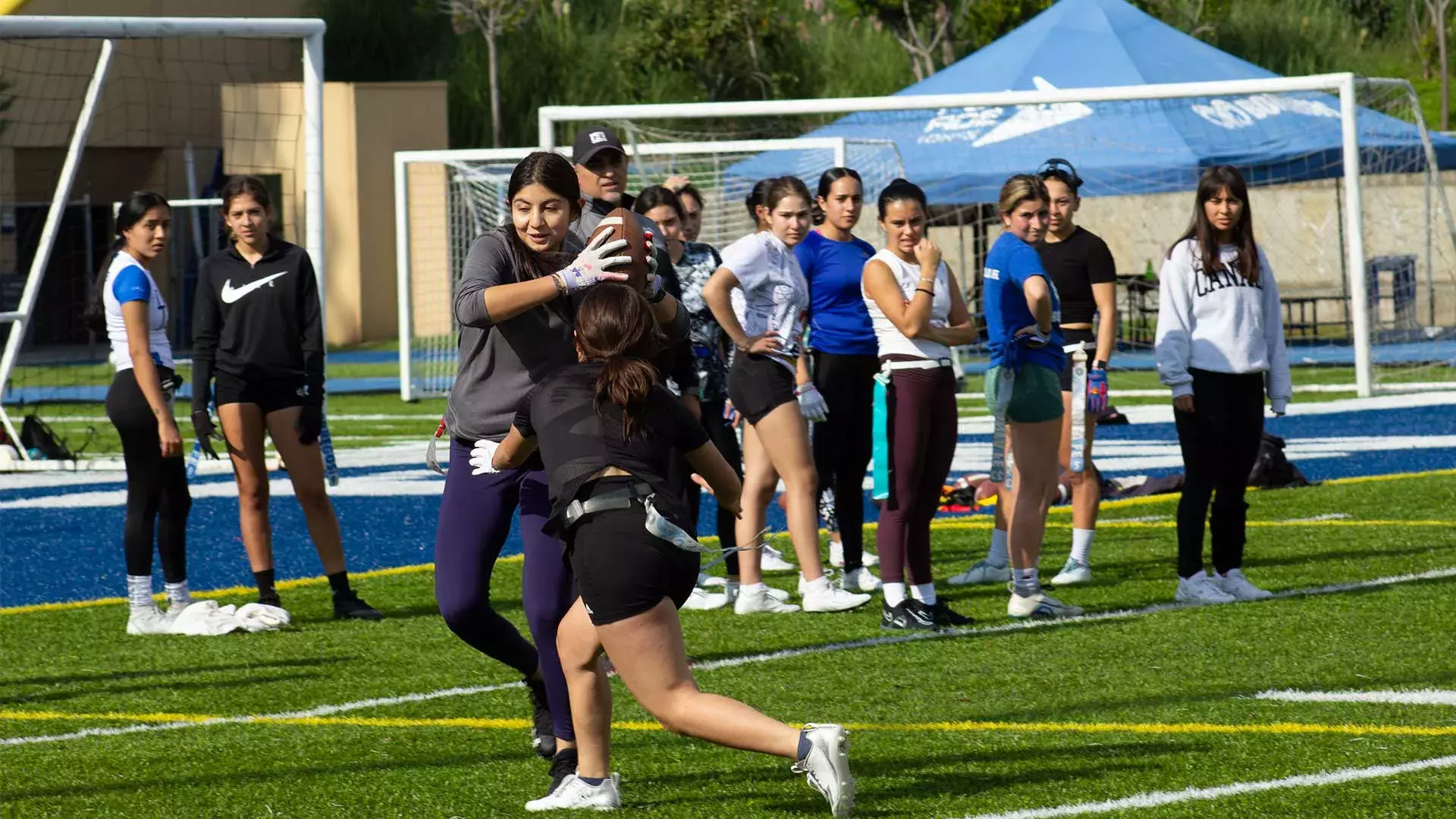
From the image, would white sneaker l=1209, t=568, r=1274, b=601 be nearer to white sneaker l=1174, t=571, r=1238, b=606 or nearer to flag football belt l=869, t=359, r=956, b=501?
white sneaker l=1174, t=571, r=1238, b=606

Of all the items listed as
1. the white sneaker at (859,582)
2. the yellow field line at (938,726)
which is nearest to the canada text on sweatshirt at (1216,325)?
the white sneaker at (859,582)

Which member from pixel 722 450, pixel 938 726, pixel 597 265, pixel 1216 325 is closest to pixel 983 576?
pixel 722 450

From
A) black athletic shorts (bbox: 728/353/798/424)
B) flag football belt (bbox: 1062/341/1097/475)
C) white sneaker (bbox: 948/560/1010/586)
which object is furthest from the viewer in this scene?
white sneaker (bbox: 948/560/1010/586)

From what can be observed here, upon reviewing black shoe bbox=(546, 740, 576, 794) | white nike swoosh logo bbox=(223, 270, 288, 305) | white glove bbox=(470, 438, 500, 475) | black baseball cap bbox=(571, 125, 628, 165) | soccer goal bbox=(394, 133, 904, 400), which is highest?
soccer goal bbox=(394, 133, 904, 400)

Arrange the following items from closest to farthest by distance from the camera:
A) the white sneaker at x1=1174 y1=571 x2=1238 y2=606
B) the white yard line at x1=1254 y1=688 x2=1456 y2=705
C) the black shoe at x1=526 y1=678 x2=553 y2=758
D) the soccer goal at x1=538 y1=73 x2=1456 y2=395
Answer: the black shoe at x1=526 y1=678 x2=553 y2=758
the white yard line at x1=1254 y1=688 x2=1456 y2=705
the white sneaker at x1=1174 y1=571 x2=1238 y2=606
the soccer goal at x1=538 y1=73 x2=1456 y2=395

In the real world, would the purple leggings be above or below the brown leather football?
below

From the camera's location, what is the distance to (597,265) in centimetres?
550

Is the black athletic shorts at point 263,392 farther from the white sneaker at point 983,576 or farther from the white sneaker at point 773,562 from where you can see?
the white sneaker at point 983,576

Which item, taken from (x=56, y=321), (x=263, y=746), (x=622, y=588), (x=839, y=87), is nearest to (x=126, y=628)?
(x=263, y=746)

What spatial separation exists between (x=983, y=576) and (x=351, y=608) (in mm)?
3101

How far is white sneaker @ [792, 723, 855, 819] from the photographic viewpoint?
16.7 feet

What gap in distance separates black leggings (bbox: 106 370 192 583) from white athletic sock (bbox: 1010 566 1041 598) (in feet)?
12.3

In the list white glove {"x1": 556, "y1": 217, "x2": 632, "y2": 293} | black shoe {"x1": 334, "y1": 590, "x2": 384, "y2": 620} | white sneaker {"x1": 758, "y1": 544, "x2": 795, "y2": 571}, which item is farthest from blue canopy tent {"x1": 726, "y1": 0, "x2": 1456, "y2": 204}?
white glove {"x1": 556, "y1": 217, "x2": 632, "y2": 293}

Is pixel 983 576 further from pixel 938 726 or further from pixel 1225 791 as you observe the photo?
pixel 1225 791
